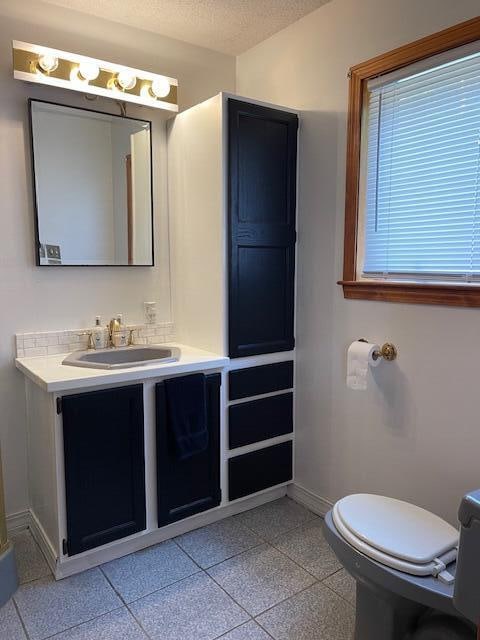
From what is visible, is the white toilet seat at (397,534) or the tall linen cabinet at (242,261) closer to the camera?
the white toilet seat at (397,534)

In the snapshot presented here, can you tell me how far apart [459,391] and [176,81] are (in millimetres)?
2031

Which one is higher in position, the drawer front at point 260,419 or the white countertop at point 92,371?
the white countertop at point 92,371

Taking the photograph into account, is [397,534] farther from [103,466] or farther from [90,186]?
[90,186]

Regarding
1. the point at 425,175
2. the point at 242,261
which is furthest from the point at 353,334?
the point at 425,175

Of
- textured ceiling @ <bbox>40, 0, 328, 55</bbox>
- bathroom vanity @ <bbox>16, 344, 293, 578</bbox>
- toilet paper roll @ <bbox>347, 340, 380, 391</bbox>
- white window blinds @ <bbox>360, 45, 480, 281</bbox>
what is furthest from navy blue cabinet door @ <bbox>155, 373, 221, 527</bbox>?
textured ceiling @ <bbox>40, 0, 328, 55</bbox>

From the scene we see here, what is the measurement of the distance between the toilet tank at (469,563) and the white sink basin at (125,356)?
145 cm

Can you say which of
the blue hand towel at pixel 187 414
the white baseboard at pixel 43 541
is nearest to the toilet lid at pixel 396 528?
the blue hand towel at pixel 187 414

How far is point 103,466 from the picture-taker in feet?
6.61

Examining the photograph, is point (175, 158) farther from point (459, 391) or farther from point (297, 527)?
point (297, 527)

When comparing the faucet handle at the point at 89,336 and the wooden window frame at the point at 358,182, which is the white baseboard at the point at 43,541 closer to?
the faucet handle at the point at 89,336

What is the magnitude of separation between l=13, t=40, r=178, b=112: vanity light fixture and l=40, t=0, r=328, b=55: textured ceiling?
259mm

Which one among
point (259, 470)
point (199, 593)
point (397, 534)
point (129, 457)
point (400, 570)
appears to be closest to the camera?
point (400, 570)

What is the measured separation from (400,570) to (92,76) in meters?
2.35

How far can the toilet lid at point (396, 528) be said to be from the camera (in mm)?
1483
